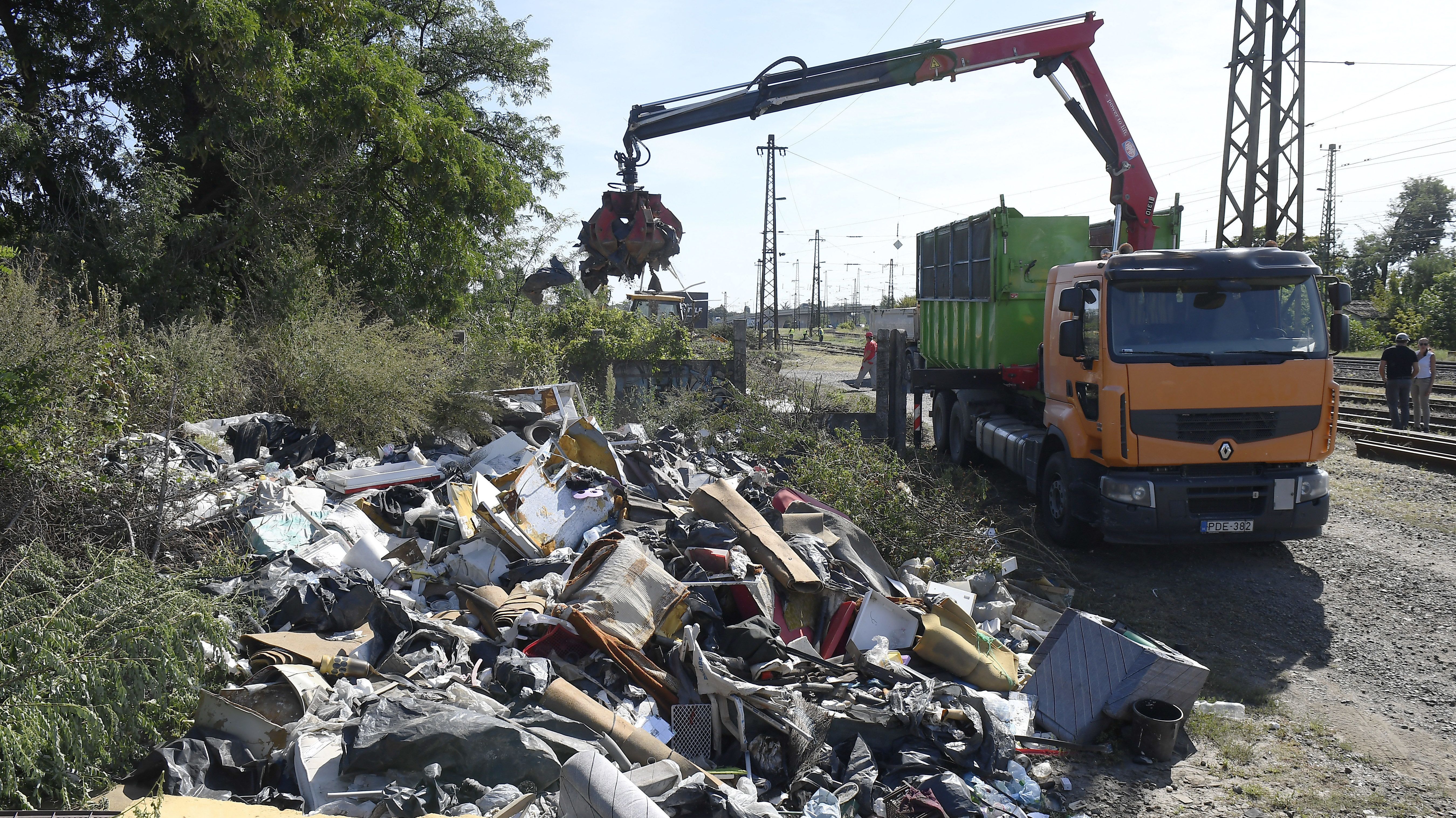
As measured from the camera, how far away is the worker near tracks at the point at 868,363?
18.2 meters

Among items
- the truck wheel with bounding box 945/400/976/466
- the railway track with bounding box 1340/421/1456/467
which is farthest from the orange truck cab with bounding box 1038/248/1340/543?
the railway track with bounding box 1340/421/1456/467

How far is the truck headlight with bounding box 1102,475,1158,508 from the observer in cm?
640

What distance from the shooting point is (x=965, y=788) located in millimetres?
3582

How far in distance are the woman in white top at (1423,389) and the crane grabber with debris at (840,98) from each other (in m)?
5.92

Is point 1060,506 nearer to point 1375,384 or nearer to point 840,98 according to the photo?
point 840,98

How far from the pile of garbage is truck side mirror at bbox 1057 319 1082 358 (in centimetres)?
193

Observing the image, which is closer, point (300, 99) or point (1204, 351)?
point (1204, 351)

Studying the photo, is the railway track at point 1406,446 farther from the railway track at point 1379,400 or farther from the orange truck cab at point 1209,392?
the orange truck cab at point 1209,392

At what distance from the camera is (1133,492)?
6.43 meters

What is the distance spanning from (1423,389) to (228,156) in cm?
1660

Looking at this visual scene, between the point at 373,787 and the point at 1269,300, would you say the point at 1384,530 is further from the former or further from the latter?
the point at 373,787

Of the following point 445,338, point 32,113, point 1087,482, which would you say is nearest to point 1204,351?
point 1087,482

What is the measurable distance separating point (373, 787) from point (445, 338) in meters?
7.45

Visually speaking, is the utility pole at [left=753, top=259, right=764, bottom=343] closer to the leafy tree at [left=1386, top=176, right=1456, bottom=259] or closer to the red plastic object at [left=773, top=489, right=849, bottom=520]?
the red plastic object at [left=773, top=489, right=849, bottom=520]
